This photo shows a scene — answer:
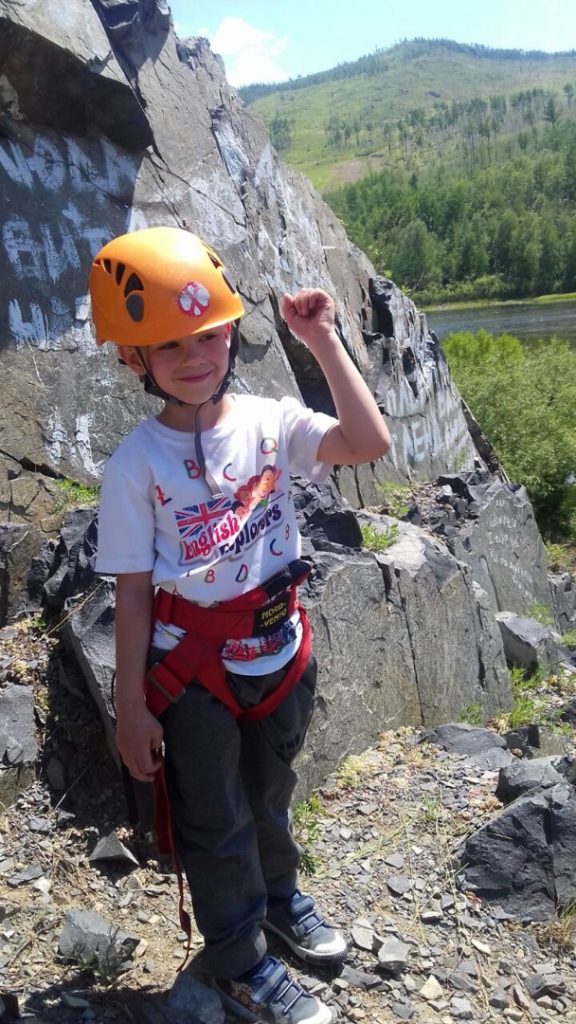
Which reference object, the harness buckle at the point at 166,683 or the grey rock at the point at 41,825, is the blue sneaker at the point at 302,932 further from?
the grey rock at the point at 41,825

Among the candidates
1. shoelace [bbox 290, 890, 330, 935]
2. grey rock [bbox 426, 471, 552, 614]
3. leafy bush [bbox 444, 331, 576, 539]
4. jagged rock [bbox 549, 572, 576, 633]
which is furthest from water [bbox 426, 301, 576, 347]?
shoelace [bbox 290, 890, 330, 935]

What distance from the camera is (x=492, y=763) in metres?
4.83

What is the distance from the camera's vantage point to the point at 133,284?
2.72 meters

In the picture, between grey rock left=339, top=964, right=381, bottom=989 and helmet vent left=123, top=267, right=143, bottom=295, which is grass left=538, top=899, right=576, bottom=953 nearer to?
grey rock left=339, top=964, right=381, bottom=989

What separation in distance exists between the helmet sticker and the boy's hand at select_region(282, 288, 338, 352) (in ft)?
1.00

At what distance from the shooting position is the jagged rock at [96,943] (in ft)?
10.3

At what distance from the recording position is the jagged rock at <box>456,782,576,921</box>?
12.6ft

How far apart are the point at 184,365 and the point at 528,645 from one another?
5713 millimetres

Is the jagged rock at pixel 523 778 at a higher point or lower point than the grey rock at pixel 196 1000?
lower

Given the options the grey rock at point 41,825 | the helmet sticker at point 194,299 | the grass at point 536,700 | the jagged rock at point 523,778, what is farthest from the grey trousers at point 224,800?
the grass at point 536,700

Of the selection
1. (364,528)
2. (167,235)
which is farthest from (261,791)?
(364,528)

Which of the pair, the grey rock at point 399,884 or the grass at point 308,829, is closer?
the grey rock at point 399,884

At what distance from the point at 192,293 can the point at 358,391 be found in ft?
1.93

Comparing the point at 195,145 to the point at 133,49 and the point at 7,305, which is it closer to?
the point at 133,49
